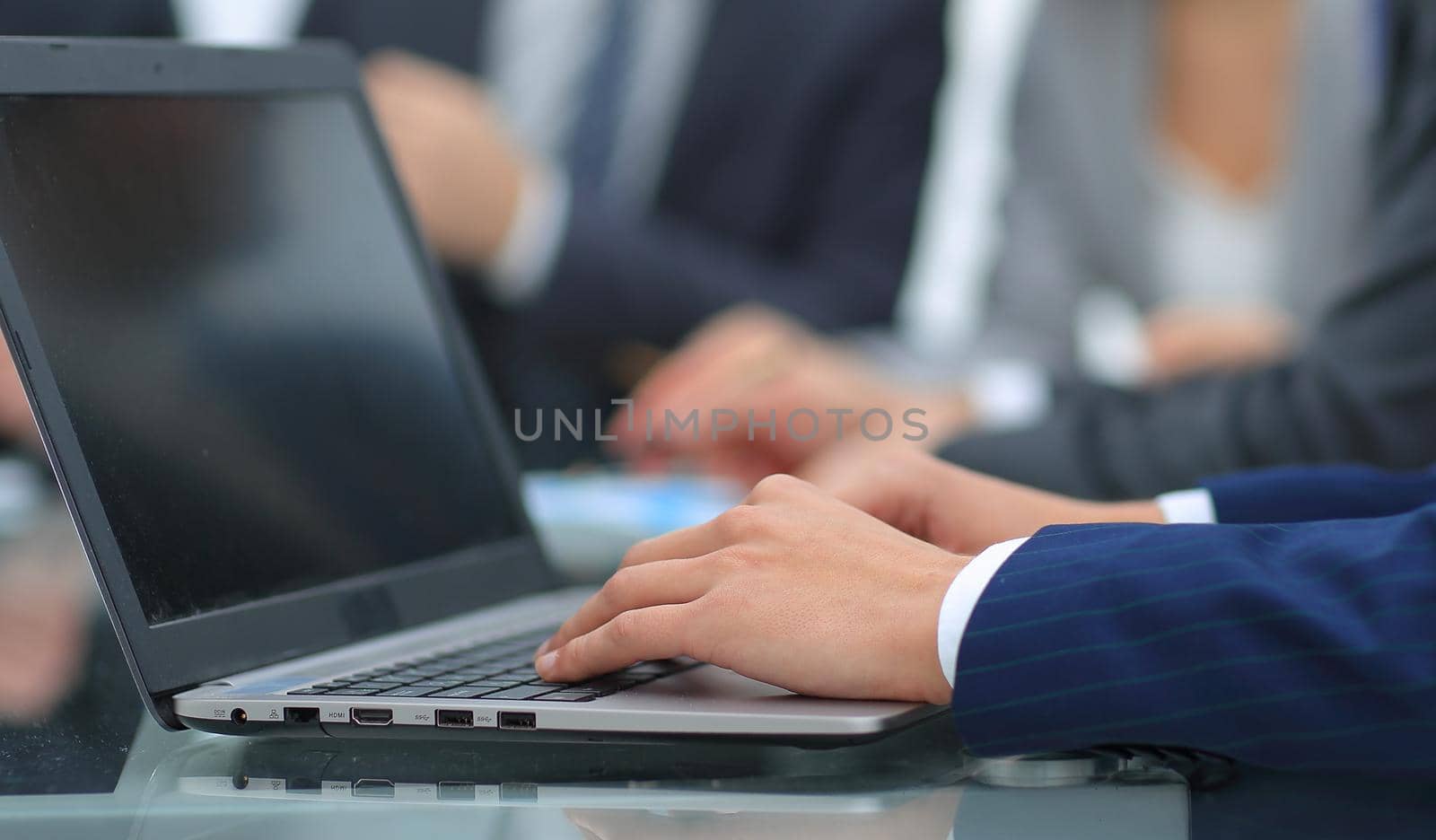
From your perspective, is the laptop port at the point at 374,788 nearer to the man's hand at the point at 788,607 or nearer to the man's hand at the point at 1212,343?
the man's hand at the point at 788,607

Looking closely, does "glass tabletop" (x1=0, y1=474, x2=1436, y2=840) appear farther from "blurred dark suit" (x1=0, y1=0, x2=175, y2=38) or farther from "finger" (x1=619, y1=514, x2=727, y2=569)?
"blurred dark suit" (x1=0, y1=0, x2=175, y2=38)

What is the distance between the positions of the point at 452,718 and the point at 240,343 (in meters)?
0.23

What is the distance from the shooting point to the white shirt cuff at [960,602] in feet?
1.58

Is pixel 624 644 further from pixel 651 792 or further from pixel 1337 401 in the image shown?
pixel 1337 401

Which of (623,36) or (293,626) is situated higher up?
(623,36)

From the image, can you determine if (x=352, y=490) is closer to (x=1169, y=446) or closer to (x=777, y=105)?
(x=1169, y=446)

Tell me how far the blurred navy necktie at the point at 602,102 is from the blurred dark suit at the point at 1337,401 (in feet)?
2.85

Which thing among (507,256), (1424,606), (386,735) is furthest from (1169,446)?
(507,256)

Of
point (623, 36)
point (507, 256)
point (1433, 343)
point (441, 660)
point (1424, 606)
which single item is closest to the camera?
point (1424, 606)

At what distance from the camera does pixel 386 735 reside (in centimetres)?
51

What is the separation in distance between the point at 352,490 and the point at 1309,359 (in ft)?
2.28

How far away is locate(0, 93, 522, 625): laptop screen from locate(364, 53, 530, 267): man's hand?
2.47ft

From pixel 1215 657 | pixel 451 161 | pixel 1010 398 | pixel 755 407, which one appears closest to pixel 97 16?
pixel 451 161

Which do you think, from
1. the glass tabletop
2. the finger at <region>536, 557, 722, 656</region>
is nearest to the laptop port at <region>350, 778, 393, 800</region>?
the glass tabletop
